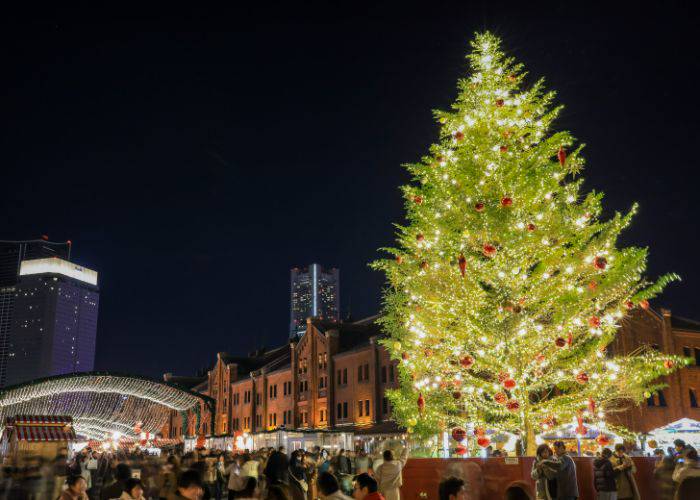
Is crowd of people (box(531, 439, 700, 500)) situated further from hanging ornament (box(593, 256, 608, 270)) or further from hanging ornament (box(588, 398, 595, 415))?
hanging ornament (box(593, 256, 608, 270))

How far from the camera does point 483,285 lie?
1795 cm

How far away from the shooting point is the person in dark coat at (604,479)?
13176 millimetres

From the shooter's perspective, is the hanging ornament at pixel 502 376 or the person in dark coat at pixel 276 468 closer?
the person in dark coat at pixel 276 468

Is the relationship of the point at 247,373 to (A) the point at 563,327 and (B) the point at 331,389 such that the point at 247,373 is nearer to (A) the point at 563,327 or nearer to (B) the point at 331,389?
(B) the point at 331,389

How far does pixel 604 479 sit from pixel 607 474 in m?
0.12

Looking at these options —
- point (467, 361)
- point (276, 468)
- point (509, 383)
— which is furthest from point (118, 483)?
point (509, 383)

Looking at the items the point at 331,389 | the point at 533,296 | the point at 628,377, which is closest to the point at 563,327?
the point at 533,296

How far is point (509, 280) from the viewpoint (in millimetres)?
16594

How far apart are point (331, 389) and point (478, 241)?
39567 millimetres

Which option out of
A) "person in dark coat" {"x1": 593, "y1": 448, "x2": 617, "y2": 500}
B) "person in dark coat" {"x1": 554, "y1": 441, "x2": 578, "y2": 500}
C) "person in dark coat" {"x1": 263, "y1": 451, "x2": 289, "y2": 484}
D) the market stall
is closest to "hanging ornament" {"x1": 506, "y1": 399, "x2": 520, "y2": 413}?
"person in dark coat" {"x1": 593, "y1": 448, "x2": 617, "y2": 500}

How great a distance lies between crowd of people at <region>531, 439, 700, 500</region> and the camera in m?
12.1

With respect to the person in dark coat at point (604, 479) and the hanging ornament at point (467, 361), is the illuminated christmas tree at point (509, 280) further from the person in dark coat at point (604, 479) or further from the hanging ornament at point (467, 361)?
the person in dark coat at point (604, 479)

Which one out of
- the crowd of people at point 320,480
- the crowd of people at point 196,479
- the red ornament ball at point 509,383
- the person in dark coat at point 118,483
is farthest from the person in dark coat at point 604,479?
the person in dark coat at point 118,483

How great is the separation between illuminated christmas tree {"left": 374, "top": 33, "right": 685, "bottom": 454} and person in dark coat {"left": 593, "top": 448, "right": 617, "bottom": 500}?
2620 millimetres
